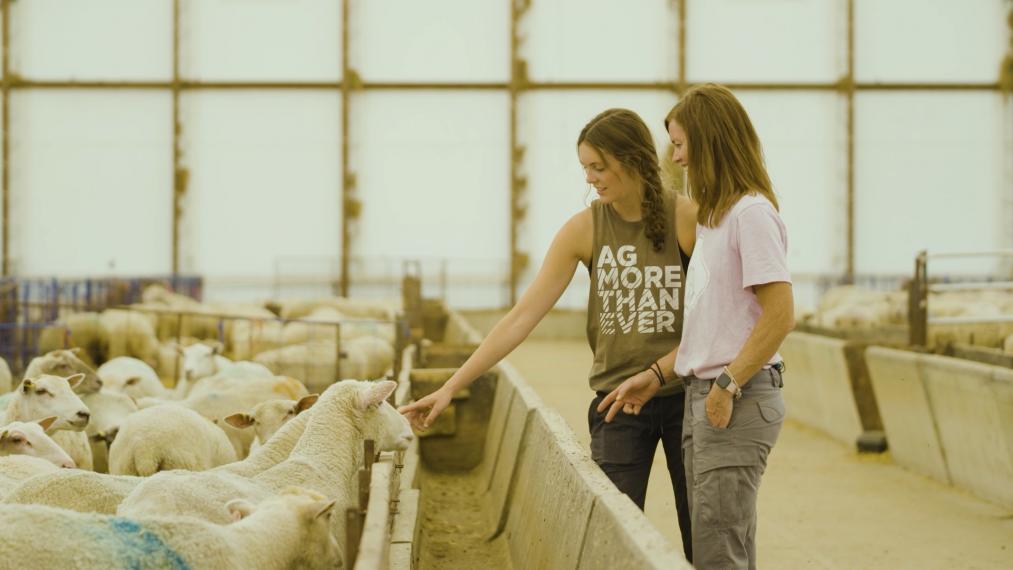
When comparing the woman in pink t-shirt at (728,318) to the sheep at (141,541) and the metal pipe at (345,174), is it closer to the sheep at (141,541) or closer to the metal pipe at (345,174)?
the sheep at (141,541)

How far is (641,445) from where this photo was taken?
3834 mm

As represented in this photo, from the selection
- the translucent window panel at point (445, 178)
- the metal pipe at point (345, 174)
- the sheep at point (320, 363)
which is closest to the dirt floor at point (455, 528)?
the sheep at point (320, 363)

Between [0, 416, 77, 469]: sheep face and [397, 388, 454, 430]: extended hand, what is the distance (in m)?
2.00

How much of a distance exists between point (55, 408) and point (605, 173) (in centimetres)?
370

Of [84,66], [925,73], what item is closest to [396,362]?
[84,66]

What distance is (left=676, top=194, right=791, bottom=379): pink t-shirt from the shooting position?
307cm

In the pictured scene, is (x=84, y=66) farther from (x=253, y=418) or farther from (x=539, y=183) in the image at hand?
(x=253, y=418)

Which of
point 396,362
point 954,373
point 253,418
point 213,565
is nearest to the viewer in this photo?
point 213,565

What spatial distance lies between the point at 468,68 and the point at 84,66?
7.23 m

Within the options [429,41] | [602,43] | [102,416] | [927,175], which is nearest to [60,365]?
[102,416]

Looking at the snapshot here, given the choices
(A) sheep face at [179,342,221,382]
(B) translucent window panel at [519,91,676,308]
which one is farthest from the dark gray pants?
(B) translucent window panel at [519,91,676,308]

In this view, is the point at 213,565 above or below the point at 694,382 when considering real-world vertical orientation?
below

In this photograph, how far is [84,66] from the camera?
22594 mm

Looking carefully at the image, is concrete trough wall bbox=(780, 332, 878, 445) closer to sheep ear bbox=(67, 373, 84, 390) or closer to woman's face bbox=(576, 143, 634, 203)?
sheep ear bbox=(67, 373, 84, 390)
